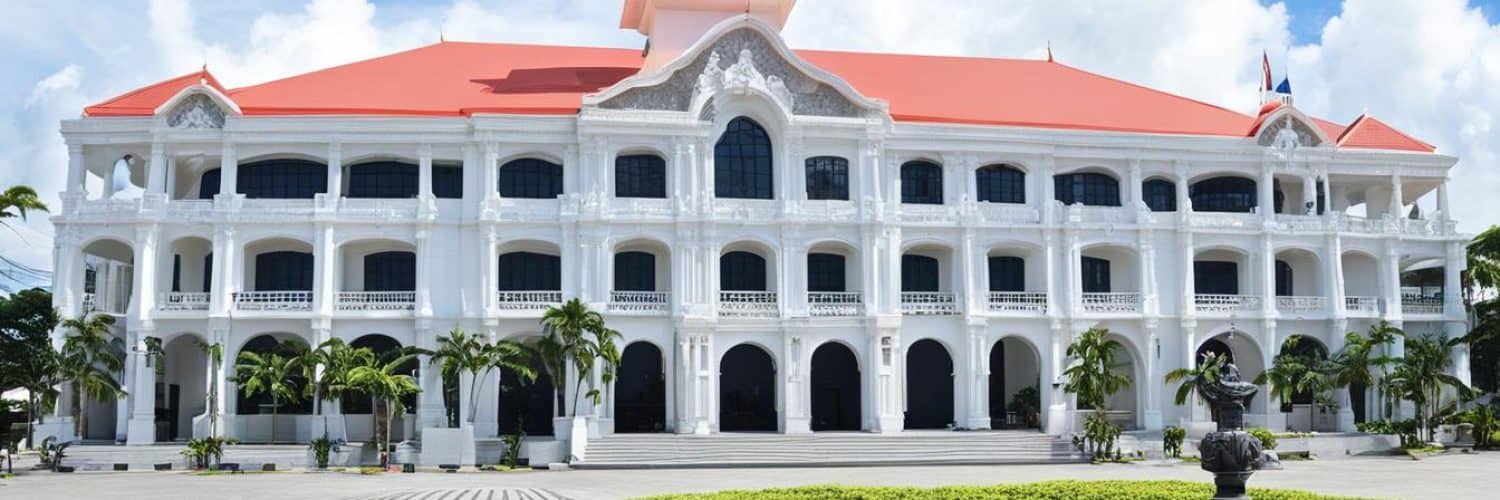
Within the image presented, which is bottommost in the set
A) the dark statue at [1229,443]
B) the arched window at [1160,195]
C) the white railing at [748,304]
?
the dark statue at [1229,443]

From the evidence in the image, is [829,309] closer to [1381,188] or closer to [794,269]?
[794,269]

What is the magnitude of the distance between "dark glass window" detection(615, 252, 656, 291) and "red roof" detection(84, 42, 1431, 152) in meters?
4.69

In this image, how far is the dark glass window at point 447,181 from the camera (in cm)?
4338

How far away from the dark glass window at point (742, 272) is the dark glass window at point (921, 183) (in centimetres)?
479

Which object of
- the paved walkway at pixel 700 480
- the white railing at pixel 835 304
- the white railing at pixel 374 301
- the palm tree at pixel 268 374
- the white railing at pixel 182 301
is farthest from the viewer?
the white railing at pixel 835 304

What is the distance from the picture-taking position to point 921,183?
44.8 metres

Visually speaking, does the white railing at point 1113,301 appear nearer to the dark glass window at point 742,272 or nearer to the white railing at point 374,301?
the dark glass window at point 742,272

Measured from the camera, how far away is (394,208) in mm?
41688

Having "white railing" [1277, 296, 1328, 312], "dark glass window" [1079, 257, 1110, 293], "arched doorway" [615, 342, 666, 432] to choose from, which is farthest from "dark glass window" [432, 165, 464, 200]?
"white railing" [1277, 296, 1328, 312]

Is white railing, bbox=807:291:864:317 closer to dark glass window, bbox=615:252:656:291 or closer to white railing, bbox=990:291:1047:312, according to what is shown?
white railing, bbox=990:291:1047:312

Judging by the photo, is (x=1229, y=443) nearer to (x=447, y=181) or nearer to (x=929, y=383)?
(x=929, y=383)

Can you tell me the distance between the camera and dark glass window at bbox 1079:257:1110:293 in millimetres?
46219

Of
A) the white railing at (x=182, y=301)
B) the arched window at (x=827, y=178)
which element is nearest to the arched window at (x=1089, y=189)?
the arched window at (x=827, y=178)

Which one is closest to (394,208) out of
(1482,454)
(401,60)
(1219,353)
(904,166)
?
(401,60)
